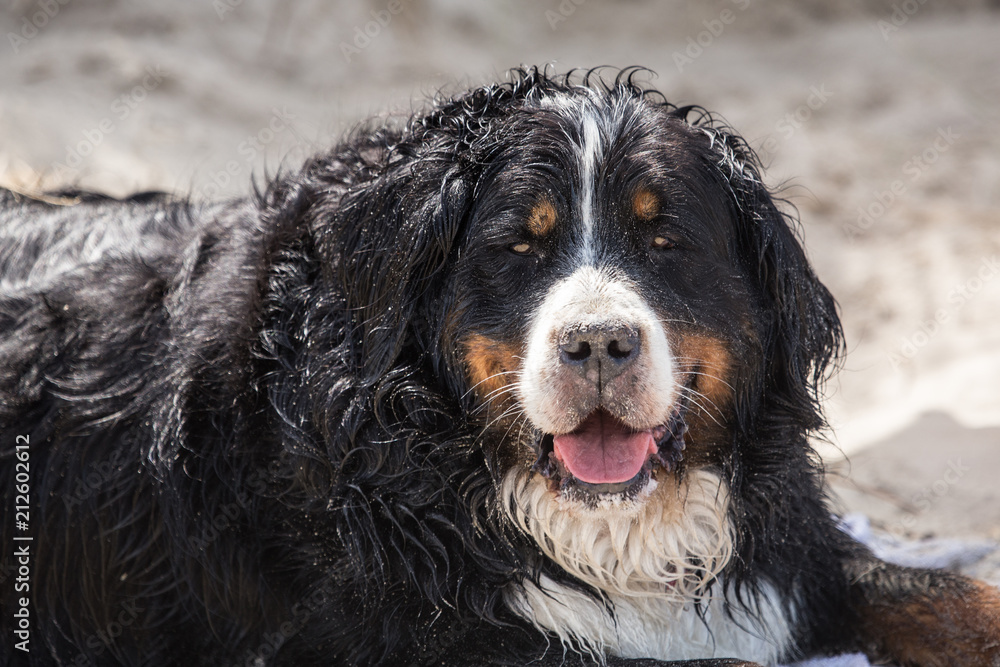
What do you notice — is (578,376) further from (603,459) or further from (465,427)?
(465,427)

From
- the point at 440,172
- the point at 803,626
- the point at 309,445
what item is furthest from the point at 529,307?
the point at 803,626

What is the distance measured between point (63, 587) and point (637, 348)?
1.96 meters

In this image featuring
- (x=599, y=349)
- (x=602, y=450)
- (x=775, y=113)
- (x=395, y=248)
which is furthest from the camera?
(x=775, y=113)

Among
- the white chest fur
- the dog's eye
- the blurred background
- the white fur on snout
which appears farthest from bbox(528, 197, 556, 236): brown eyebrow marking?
the blurred background

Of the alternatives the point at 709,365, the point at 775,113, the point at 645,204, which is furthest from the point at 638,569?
the point at 775,113

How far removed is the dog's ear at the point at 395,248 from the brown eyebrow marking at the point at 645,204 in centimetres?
47

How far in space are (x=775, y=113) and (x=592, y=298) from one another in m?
7.01

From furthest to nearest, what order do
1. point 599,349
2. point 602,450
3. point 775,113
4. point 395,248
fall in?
point 775,113
point 395,248
point 602,450
point 599,349

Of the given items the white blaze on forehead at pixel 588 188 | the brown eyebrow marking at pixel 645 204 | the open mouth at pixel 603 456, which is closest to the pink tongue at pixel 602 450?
the open mouth at pixel 603 456

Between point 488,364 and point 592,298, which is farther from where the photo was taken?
point 488,364

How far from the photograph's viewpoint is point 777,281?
289cm

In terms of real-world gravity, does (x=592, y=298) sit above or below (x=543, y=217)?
below

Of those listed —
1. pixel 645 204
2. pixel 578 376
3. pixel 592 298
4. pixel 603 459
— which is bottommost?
pixel 603 459

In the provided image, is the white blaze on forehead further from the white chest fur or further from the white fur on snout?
the white chest fur
